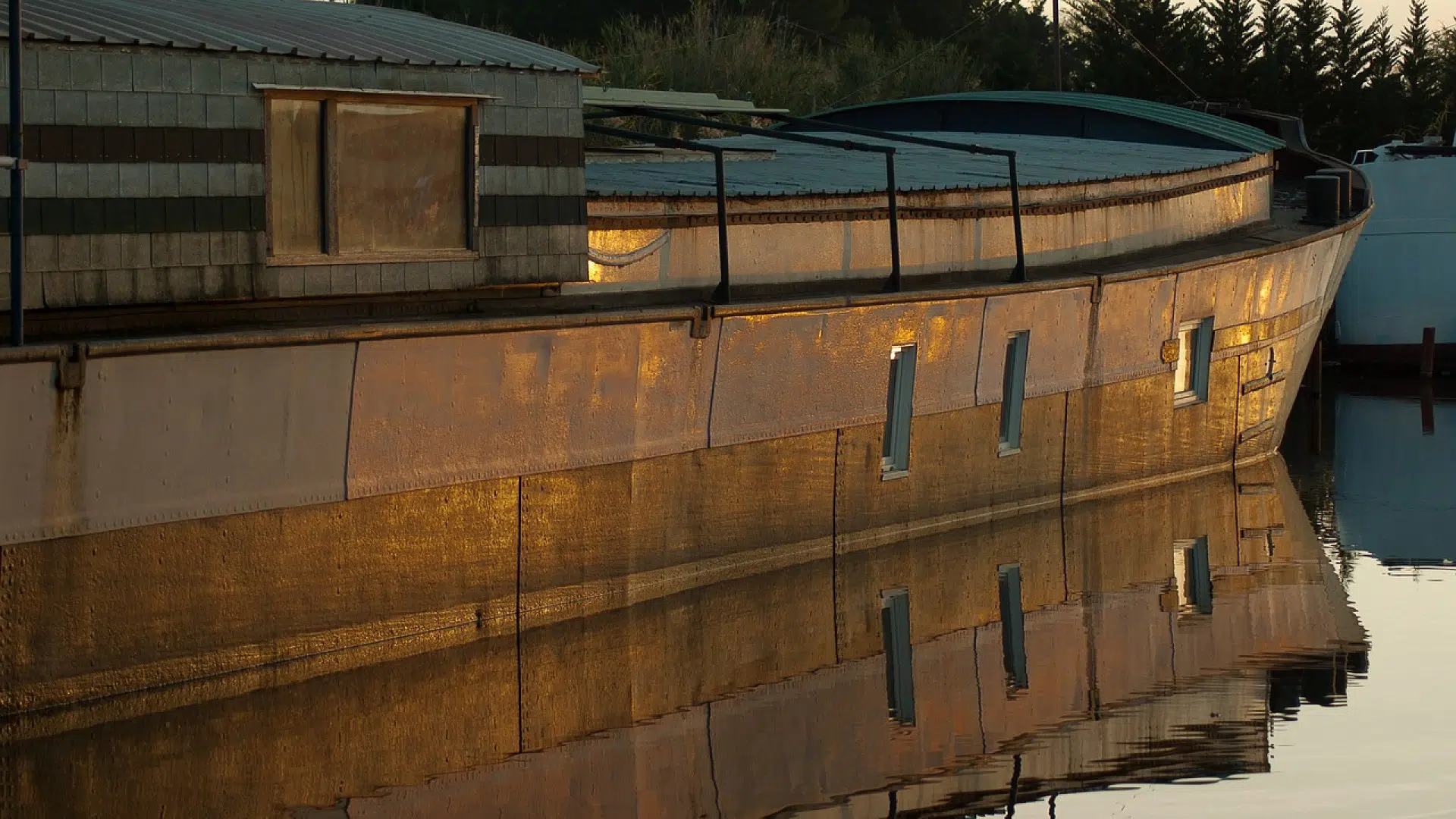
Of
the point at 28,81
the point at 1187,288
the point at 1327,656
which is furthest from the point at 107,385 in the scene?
the point at 1187,288

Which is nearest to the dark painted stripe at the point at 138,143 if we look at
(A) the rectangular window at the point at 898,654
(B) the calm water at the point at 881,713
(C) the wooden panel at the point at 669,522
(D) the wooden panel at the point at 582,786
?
(C) the wooden panel at the point at 669,522

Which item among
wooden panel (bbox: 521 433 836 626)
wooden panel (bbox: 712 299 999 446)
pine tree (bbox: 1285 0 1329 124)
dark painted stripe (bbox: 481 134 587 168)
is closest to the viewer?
dark painted stripe (bbox: 481 134 587 168)

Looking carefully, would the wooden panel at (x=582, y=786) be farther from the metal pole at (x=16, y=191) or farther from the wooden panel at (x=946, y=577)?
the metal pole at (x=16, y=191)

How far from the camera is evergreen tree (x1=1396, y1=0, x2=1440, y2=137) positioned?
5891 centimetres

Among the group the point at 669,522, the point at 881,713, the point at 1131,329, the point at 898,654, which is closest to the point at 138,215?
the point at 669,522

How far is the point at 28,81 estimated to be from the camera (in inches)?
462

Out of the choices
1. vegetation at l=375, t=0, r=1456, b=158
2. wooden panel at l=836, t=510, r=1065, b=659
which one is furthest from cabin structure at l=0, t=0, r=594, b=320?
vegetation at l=375, t=0, r=1456, b=158

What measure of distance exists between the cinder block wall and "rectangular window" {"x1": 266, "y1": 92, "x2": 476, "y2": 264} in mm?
110

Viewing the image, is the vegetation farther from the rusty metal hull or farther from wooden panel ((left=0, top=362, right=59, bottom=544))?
wooden panel ((left=0, top=362, right=59, bottom=544))

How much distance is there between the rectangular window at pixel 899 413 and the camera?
17734 millimetres

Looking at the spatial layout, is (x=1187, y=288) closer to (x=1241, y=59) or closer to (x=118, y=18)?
(x=118, y=18)

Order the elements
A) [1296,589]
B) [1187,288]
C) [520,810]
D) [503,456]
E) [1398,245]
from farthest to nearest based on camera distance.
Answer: [1398,245], [1187,288], [1296,589], [503,456], [520,810]

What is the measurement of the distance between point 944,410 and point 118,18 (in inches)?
324

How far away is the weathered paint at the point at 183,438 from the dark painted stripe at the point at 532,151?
1.94 m
